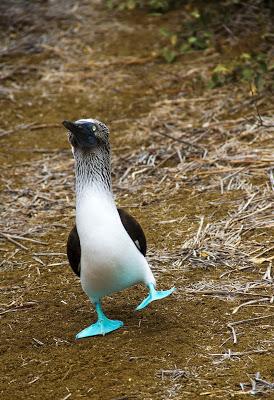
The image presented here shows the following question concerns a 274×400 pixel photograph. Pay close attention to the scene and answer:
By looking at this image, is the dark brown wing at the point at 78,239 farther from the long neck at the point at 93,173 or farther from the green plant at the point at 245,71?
the green plant at the point at 245,71

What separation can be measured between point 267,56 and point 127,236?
17.7ft

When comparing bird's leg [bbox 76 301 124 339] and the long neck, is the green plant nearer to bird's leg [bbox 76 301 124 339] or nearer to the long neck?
the long neck

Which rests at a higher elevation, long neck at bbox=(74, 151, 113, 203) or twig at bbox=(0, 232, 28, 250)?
long neck at bbox=(74, 151, 113, 203)

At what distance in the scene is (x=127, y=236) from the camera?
509cm

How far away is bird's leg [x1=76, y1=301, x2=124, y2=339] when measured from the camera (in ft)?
17.0

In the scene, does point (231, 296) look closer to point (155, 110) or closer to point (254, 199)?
point (254, 199)

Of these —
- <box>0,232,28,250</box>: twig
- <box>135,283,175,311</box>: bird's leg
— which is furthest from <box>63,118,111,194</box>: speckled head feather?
<box>0,232,28,250</box>: twig

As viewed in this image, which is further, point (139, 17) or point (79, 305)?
point (139, 17)

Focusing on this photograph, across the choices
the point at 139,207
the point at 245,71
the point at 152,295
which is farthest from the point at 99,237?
the point at 245,71

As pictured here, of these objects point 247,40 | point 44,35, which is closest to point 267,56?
point 247,40

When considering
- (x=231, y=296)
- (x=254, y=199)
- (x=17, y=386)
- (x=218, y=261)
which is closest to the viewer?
(x=17, y=386)

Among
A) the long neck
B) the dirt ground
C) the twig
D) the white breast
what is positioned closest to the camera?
the dirt ground

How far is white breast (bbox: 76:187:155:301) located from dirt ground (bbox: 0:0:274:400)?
1.12 feet

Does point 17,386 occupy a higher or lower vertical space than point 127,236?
lower
